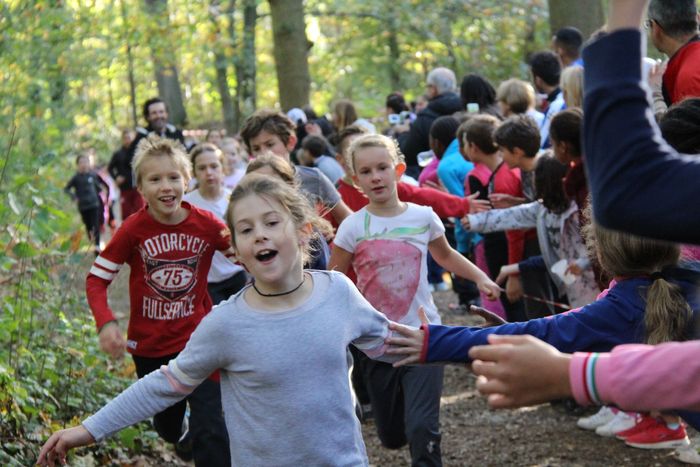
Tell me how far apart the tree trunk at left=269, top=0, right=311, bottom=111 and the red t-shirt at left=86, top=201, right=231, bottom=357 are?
34.0 feet

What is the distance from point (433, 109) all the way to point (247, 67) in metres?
14.8

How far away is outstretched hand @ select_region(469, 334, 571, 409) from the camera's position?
2264 millimetres

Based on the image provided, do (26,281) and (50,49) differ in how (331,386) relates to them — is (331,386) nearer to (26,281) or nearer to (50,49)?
(26,281)

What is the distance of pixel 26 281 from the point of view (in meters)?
7.30

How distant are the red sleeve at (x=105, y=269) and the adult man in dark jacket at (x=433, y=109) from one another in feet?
20.6

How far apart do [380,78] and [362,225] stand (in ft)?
90.9

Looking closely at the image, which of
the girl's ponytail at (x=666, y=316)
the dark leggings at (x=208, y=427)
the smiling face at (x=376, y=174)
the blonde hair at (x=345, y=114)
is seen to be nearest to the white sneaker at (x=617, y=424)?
the smiling face at (x=376, y=174)

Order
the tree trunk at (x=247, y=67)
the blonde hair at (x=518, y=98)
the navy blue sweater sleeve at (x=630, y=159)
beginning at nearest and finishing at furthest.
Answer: the navy blue sweater sleeve at (x=630, y=159) → the blonde hair at (x=518, y=98) → the tree trunk at (x=247, y=67)

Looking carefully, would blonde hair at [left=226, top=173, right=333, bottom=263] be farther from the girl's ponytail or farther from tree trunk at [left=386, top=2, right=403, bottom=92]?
tree trunk at [left=386, top=2, right=403, bottom=92]

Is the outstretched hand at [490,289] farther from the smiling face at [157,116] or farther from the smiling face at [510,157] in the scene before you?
the smiling face at [157,116]

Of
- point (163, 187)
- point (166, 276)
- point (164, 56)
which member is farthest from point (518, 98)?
point (164, 56)

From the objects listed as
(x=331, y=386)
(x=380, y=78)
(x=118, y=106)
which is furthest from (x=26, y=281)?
(x=118, y=106)

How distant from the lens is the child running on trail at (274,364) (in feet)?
13.3

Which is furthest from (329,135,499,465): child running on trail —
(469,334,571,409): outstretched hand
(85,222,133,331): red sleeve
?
(469,334,571,409): outstretched hand
